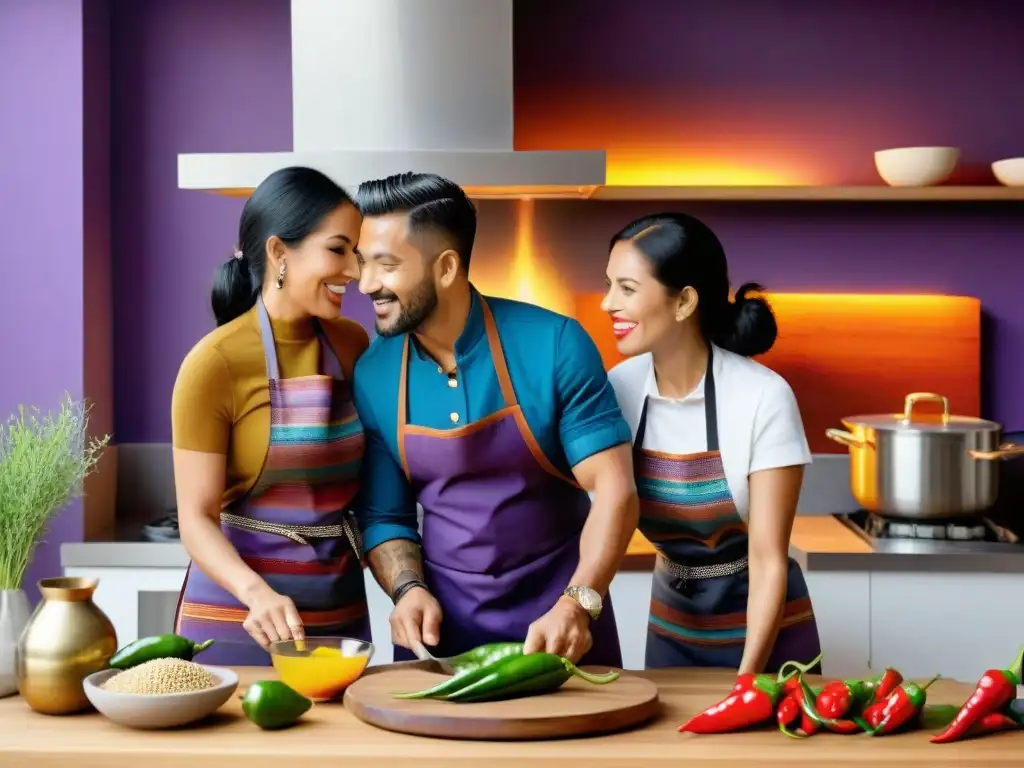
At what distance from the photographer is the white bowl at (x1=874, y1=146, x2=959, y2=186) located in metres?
3.52

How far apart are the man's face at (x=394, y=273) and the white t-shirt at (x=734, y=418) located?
1.49 ft

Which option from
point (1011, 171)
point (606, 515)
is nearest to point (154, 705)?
point (606, 515)

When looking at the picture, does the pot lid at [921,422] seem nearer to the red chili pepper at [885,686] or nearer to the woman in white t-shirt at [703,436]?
the woman in white t-shirt at [703,436]

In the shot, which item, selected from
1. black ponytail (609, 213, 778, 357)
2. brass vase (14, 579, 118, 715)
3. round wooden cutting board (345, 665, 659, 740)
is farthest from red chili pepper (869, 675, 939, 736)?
brass vase (14, 579, 118, 715)

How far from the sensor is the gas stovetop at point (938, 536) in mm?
3102

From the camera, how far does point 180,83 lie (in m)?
3.72

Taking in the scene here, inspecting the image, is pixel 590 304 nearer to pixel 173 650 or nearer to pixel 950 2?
pixel 950 2

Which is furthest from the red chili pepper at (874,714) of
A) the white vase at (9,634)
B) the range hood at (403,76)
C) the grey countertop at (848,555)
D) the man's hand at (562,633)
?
the range hood at (403,76)

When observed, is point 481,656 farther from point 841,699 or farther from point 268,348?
point 268,348

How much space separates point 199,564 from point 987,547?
6.42ft

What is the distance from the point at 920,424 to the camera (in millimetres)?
3193

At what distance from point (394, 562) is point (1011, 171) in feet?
7.48

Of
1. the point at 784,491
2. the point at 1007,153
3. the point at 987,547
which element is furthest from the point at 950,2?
the point at 784,491

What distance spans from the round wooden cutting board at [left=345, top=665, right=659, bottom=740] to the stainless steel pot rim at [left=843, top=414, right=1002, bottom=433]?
1.64m
